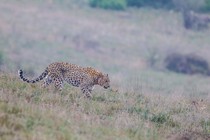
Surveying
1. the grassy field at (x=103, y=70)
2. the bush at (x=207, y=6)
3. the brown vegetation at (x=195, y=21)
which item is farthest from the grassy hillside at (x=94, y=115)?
the bush at (x=207, y=6)

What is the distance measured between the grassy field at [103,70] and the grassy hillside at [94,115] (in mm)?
21

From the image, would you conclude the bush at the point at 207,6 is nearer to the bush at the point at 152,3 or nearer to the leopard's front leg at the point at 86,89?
the bush at the point at 152,3

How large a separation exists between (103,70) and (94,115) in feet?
70.3

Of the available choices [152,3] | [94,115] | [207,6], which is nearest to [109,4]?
[152,3]

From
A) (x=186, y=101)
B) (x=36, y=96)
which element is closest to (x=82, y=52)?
(x=186, y=101)

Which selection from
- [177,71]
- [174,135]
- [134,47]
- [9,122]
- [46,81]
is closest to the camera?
[9,122]

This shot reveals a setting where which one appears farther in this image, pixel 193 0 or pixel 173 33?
pixel 193 0

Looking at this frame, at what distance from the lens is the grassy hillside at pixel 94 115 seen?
1135cm

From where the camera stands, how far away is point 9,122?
11.3 meters

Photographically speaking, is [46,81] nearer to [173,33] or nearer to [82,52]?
[82,52]

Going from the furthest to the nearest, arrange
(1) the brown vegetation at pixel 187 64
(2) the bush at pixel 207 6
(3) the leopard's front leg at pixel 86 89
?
(2) the bush at pixel 207 6
(1) the brown vegetation at pixel 187 64
(3) the leopard's front leg at pixel 86 89

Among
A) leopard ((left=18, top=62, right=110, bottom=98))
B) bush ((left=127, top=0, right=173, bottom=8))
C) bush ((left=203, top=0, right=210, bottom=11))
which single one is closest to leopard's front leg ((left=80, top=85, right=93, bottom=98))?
leopard ((left=18, top=62, right=110, bottom=98))

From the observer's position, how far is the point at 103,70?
34375mm

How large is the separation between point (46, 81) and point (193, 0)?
37051 mm
